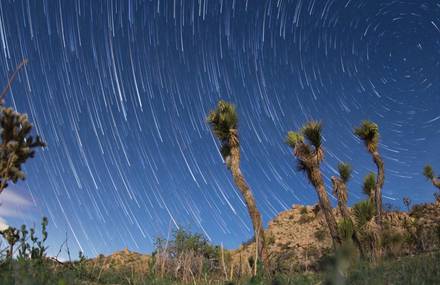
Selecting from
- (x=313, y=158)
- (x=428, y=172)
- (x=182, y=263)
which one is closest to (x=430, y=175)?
(x=428, y=172)

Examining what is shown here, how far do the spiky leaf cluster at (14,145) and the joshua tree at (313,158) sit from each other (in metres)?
21.9

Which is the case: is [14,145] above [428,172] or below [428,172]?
below

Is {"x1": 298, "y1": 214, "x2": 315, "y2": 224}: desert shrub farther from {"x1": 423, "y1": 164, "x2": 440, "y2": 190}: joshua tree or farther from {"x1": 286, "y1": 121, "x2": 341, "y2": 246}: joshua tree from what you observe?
{"x1": 286, "y1": 121, "x2": 341, "y2": 246}: joshua tree

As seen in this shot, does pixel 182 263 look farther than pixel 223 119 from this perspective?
No

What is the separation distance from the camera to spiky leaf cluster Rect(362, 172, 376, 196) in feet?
101

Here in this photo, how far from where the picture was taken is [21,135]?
10.7 feet

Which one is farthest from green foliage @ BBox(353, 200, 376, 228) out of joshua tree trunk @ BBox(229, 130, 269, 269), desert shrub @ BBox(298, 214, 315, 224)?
desert shrub @ BBox(298, 214, 315, 224)

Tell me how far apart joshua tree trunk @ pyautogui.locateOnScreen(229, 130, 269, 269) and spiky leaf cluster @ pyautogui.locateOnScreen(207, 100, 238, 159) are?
407mm

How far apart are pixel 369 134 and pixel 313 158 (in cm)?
535

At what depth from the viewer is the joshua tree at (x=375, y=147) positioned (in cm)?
2616

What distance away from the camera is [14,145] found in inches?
122

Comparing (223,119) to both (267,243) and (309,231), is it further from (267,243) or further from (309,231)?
(309,231)

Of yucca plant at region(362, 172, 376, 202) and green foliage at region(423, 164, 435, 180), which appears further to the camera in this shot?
green foliage at region(423, 164, 435, 180)

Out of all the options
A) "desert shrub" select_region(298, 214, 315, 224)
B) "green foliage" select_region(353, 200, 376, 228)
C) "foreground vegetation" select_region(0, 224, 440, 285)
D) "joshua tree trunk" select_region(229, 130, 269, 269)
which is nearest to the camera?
"foreground vegetation" select_region(0, 224, 440, 285)
